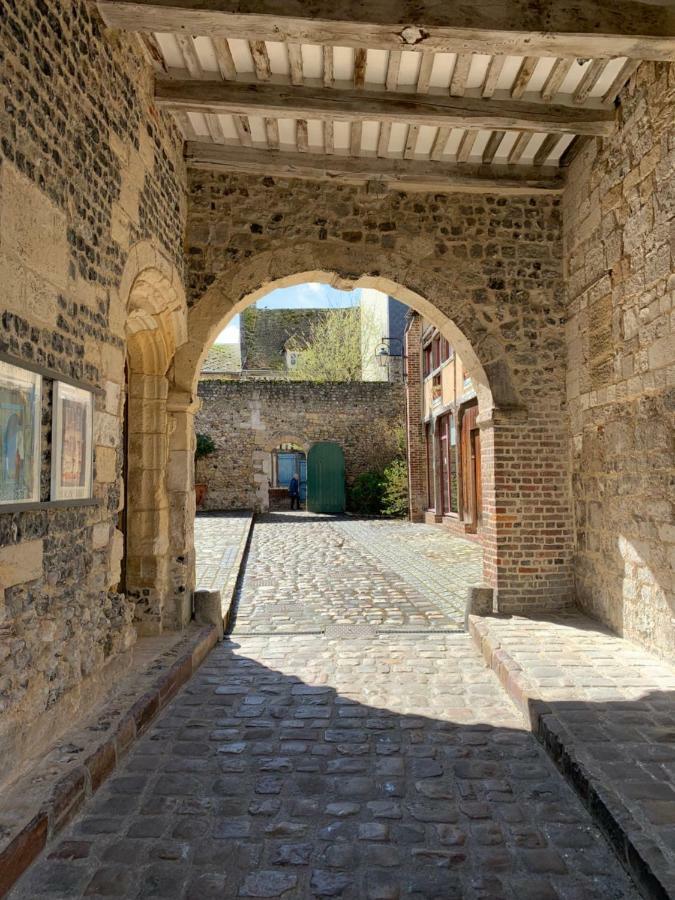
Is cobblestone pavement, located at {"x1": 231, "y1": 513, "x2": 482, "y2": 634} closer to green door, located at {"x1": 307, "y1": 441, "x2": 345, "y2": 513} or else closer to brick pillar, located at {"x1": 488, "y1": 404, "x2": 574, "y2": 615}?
brick pillar, located at {"x1": 488, "y1": 404, "x2": 574, "y2": 615}

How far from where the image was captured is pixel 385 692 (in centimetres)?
404

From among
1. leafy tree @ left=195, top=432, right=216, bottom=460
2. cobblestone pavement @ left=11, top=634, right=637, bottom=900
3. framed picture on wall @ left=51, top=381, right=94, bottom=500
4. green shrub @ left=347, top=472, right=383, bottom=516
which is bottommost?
cobblestone pavement @ left=11, top=634, right=637, bottom=900

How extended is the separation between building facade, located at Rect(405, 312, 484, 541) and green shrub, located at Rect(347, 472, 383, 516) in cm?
217

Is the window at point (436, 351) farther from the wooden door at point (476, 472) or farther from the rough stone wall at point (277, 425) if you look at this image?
the rough stone wall at point (277, 425)

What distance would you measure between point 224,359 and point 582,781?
1209 inches

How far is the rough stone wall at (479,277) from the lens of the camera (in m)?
5.61

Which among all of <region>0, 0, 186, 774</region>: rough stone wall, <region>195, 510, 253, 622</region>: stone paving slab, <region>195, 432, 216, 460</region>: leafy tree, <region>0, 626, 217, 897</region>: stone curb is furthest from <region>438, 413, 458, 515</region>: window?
<region>0, 626, 217, 897</region>: stone curb

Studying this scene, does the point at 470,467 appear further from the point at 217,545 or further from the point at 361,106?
the point at 361,106

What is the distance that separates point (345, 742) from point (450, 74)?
15.3ft

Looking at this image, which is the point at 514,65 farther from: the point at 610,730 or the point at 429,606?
the point at 429,606

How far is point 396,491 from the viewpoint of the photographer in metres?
17.2

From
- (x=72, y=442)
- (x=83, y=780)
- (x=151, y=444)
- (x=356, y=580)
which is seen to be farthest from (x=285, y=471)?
(x=83, y=780)

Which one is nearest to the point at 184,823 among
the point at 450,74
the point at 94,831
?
the point at 94,831

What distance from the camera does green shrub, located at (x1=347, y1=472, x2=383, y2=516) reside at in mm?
18062
